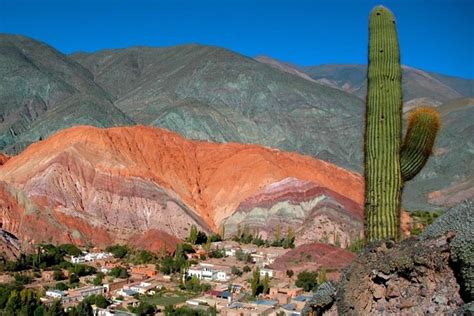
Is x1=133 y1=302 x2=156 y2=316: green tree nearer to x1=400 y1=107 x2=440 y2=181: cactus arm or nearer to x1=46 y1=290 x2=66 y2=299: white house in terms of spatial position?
x1=46 y1=290 x2=66 y2=299: white house

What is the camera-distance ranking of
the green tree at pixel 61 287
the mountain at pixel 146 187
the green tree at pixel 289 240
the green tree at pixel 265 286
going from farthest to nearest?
the mountain at pixel 146 187 < the green tree at pixel 289 240 < the green tree at pixel 61 287 < the green tree at pixel 265 286

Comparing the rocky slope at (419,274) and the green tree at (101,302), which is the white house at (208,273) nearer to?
the green tree at (101,302)

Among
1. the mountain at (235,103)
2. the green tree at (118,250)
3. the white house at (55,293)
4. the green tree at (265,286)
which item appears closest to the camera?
the white house at (55,293)

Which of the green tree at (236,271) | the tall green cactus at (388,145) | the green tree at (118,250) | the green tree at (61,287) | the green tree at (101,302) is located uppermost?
the tall green cactus at (388,145)

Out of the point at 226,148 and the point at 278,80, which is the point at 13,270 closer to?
the point at 226,148

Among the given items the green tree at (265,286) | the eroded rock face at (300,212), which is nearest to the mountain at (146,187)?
the eroded rock face at (300,212)

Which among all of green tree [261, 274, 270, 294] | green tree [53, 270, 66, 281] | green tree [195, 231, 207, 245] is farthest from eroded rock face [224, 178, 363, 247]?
green tree [53, 270, 66, 281]

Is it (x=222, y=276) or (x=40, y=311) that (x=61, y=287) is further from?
(x=222, y=276)
